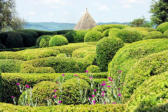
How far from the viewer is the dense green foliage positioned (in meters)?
31.4

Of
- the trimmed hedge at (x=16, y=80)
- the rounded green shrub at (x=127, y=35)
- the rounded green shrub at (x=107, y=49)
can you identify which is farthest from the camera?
the rounded green shrub at (x=127, y=35)

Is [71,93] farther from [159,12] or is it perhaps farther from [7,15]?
[159,12]

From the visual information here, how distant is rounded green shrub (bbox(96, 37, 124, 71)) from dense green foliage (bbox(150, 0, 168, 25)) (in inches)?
1021

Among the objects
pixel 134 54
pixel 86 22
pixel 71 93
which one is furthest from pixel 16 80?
pixel 86 22

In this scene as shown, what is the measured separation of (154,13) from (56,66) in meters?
28.6

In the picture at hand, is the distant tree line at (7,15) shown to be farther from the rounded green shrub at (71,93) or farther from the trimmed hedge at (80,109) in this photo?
the trimmed hedge at (80,109)

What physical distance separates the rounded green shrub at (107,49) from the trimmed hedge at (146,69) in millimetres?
→ 3728

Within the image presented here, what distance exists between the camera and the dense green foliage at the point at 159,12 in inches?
1236

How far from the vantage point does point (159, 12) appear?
32.2m

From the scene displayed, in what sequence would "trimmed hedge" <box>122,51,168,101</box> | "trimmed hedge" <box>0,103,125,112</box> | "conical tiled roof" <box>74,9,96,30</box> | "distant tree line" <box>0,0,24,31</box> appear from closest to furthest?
"trimmed hedge" <box>0,103,125,112</box> < "trimmed hedge" <box>122,51,168,101</box> < "distant tree line" <box>0,0,24,31</box> < "conical tiled roof" <box>74,9,96,30</box>

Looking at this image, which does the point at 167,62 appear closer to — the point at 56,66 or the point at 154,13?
the point at 56,66

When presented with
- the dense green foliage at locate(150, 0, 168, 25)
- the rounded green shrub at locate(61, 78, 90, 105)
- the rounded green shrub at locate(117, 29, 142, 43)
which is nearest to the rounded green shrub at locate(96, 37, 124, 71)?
the rounded green shrub at locate(61, 78, 90, 105)

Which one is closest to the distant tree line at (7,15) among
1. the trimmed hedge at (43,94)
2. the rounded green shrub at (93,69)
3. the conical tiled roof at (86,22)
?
the conical tiled roof at (86,22)

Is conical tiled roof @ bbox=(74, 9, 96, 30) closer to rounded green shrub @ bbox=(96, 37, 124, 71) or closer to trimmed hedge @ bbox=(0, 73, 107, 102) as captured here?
Answer: rounded green shrub @ bbox=(96, 37, 124, 71)
